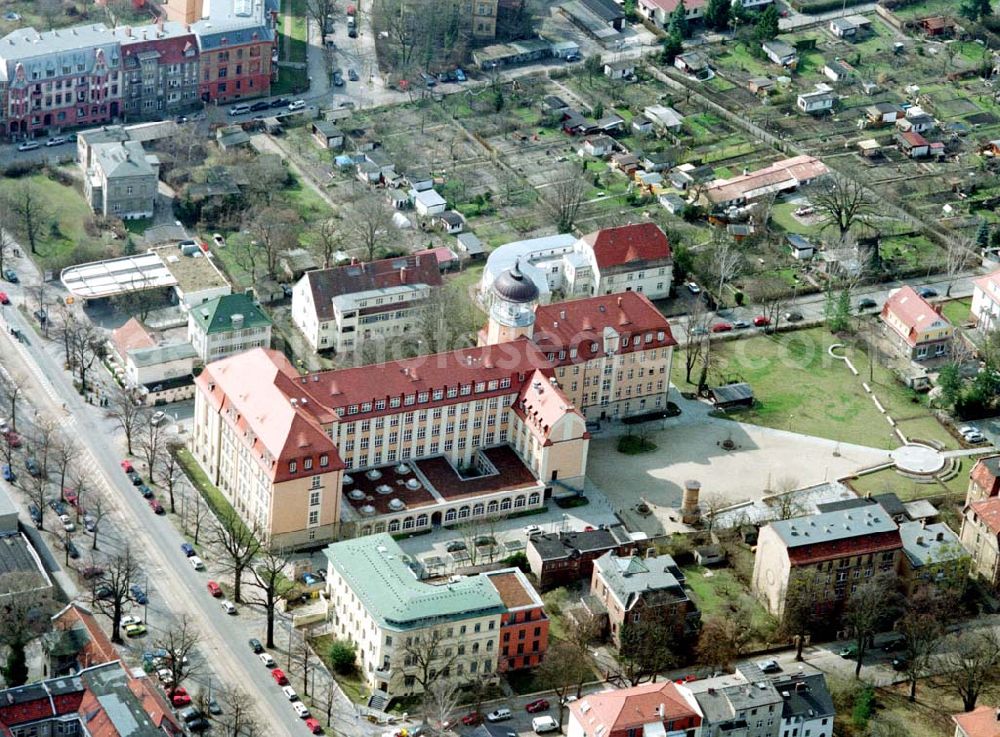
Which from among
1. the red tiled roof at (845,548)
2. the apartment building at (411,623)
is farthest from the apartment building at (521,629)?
the red tiled roof at (845,548)

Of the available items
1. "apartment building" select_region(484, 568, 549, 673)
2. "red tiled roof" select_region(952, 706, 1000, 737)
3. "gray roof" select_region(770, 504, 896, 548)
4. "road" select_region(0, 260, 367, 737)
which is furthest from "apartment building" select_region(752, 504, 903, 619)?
"road" select_region(0, 260, 367, 737)

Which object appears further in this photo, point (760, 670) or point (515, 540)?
point (515, 540)

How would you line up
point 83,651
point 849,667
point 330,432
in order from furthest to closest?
1. point 330,432
2. point 849,667
3. point 83,651

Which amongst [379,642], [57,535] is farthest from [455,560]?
[57,535]

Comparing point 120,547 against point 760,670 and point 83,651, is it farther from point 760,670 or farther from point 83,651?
point 760,670

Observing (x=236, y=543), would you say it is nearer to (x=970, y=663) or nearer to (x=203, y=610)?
(x=203, y=610)

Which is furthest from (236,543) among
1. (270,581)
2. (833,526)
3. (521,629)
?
(833,526)

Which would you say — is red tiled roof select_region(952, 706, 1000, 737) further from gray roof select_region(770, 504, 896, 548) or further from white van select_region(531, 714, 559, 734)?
white van select_region(531, 714, 559, 734)
